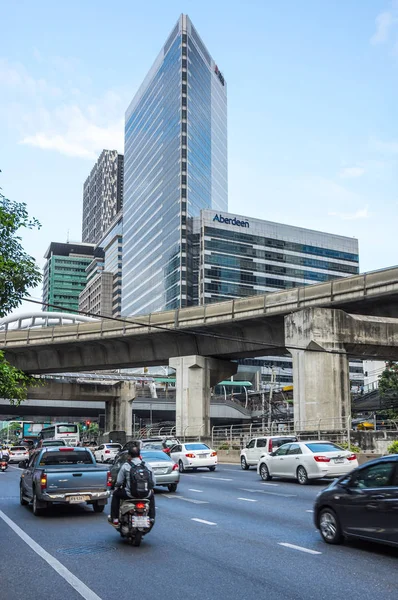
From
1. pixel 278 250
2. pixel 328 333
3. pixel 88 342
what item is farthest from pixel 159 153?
pixel 328 333

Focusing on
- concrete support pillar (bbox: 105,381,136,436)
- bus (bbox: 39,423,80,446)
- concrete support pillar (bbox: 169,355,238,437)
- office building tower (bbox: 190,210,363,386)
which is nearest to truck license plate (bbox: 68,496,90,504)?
concrete support pillar (bbox: 169,355,238,437)

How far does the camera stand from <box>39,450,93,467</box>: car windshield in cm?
1568

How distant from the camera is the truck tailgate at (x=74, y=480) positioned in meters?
14.4

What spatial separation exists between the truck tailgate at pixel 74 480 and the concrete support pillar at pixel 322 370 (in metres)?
21.6

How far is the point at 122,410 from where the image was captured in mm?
73812

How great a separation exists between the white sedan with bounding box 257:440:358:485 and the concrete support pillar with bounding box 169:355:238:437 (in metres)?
21.5

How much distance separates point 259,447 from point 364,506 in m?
21.8

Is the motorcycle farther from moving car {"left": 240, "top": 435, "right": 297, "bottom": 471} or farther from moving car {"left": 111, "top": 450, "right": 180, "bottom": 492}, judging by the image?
moving car {"left": 240, "top": 435, "right": 297, "bottom": 471}

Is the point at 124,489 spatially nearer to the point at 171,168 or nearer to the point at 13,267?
the point at 13,267

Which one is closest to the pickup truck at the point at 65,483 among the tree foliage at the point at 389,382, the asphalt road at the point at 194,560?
the asphalt road at the point at 194,560

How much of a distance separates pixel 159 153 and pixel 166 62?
2764 cm

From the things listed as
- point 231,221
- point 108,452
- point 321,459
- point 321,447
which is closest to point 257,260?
point 231,221

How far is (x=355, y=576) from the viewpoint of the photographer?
26.0 ft

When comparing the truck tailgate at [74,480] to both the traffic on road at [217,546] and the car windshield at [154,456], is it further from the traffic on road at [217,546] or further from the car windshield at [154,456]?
the car windshield at [154,456]
